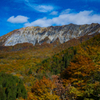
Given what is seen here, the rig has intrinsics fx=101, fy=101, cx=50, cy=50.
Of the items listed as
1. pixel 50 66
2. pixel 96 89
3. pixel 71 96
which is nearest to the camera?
pixel 96 89

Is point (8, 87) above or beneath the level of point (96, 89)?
beneath

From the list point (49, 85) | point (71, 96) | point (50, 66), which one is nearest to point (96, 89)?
point (71, 96)

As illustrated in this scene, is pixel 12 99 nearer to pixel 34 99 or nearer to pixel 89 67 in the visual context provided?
pixel 34 99

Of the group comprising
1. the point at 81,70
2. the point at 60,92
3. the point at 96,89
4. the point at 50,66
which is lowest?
the point at 50,66

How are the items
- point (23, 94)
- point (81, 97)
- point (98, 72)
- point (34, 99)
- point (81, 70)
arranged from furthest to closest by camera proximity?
1. point (23, 94)
2. point (81, 70)
3. point (34, 99)
4. point (98, 72)
5. point (81, 97)

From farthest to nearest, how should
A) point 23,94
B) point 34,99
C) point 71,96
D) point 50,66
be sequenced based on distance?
point 50,66 → point 23,94 → point 34,99 → point 71,96

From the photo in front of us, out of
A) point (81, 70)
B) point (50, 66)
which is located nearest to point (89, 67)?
point (81, 70)

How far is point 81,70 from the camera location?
1653 centimetres

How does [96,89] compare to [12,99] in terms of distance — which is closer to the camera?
[96,89]

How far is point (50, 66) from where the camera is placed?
7812 cm

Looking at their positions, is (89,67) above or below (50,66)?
above

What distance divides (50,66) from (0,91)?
211 feet

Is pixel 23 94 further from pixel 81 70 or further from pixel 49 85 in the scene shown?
pixel 81 70

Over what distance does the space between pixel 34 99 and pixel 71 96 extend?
21.0ft
